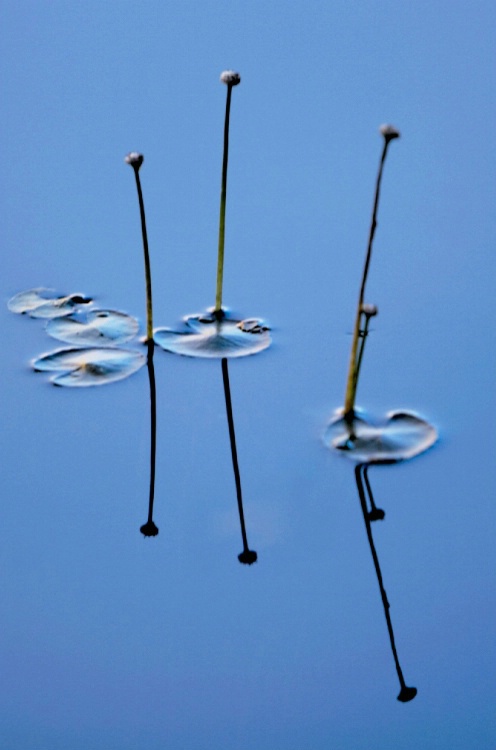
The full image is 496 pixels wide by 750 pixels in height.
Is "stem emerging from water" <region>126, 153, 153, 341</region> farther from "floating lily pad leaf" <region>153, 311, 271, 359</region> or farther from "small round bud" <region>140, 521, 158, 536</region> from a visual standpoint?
"small round bud" <region>140, 521, 158, 536</region>

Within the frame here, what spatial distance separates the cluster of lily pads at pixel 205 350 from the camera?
1.74 metres

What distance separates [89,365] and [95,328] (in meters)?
0.12

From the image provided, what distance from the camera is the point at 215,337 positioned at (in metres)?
2.06

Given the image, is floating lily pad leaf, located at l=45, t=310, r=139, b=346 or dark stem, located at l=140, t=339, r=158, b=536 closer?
dark stem, located at l=140, t=339, r=158, b=536

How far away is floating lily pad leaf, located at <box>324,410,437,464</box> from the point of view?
174 centimetres

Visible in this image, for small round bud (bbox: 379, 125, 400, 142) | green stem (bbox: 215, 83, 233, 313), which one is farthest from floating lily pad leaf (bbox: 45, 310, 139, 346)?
small round bud (bbox: 379, 125, 400, 142)

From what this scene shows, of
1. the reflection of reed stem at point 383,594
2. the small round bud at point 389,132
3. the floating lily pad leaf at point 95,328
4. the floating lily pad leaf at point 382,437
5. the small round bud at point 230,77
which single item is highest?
the small round bud at point 230,77

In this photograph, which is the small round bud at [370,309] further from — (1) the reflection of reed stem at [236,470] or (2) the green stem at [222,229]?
(2) the green stem at [222,229]

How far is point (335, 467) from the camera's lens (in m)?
1.72

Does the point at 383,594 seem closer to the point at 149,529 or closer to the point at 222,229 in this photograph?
the point at 149,529

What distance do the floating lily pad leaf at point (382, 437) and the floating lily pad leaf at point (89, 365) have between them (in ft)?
1.32

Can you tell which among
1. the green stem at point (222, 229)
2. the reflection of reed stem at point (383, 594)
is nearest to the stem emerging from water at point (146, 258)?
the green stem at point (222, 229)

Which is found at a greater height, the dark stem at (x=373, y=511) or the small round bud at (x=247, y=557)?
the dark stem at (x=373, y=511)

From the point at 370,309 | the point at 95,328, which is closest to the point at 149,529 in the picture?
the point at 370,309
